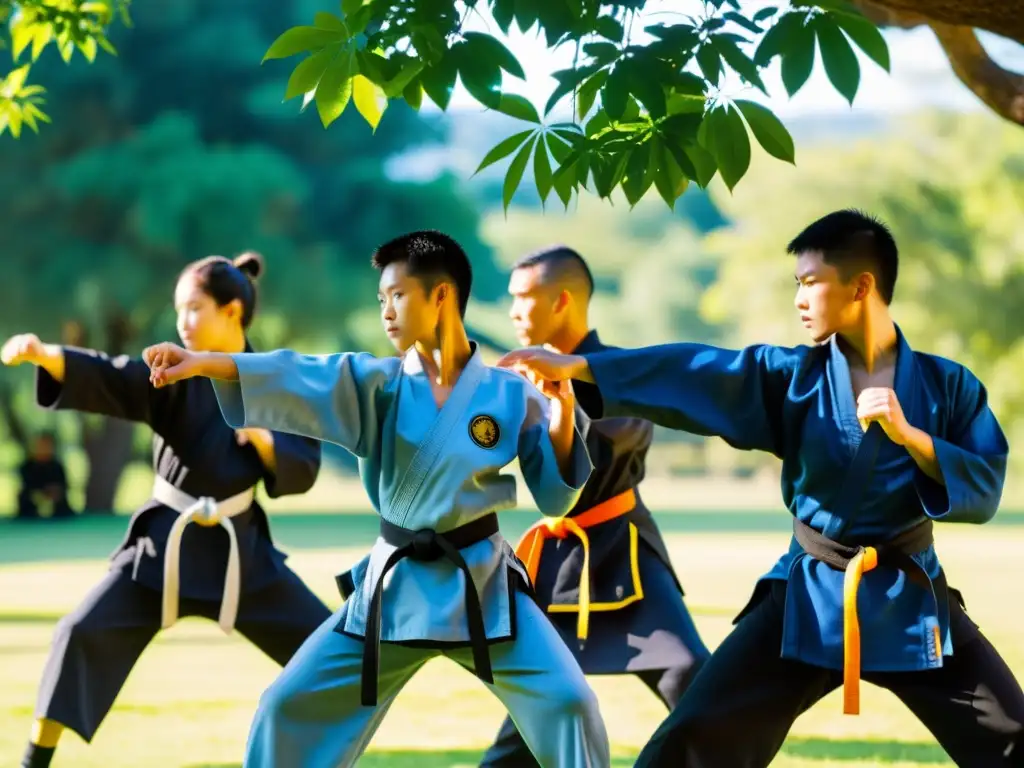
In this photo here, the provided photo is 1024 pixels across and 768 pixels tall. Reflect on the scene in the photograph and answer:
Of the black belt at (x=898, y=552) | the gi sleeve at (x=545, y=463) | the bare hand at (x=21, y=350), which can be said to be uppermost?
the bare hand at (x=21, y=350)

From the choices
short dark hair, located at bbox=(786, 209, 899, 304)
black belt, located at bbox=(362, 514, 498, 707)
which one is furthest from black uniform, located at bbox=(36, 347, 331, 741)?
short dark hair, located at bbox=(786, 209, 899, 304)

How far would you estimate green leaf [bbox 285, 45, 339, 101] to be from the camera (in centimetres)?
344

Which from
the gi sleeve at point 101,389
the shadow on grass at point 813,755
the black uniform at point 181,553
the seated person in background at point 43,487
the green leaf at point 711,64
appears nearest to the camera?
the green leaf at point 711,64

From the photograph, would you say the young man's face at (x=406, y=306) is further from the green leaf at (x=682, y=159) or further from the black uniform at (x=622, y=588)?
the black uniform at (x=622, y=588)

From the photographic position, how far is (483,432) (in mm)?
3752

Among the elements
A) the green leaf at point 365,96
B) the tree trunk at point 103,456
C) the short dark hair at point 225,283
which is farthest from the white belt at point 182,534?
the tree trunk at point 103,456

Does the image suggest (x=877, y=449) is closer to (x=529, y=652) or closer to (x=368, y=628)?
(x=529, y=652)

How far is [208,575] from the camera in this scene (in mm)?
5199

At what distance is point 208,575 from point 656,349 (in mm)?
1975

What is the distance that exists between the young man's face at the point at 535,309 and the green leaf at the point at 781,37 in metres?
1.92

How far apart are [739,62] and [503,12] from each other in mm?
527

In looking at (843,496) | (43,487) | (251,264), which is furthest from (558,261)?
(43,487)

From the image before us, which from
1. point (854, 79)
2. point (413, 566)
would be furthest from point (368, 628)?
point (854, 79)

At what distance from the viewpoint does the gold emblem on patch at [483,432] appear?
3.75 meters
